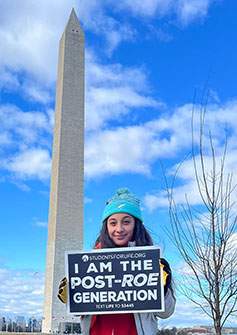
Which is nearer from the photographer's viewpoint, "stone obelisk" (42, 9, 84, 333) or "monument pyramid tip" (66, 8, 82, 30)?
"stone obelisk" (42, 9, 84, 333)

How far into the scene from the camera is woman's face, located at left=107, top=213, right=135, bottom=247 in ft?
10.9

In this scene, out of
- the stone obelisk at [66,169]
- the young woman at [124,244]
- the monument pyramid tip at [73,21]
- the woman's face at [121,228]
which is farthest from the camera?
the monument pyramid tip at [73,21]

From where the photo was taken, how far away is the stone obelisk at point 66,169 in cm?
2273

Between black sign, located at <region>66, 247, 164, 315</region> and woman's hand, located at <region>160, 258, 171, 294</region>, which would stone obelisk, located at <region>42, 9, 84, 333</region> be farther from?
woman's hand, located at <region>160, 258, 171, 294</region>

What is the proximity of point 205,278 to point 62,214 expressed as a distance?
18.0m

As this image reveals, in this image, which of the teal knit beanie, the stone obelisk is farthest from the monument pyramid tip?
the teal knit beanie

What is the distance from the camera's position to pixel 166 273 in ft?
10.5

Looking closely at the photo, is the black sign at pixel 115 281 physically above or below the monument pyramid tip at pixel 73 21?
Result: below

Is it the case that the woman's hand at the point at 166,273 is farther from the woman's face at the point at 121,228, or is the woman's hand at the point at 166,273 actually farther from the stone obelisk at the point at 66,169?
the stone obelisk at the point at 66,169

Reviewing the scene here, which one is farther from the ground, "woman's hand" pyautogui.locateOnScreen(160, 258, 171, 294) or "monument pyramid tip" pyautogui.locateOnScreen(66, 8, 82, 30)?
"monument pyramid tip" pyautogui.locateOnScreen(66, 8, 82, 30)

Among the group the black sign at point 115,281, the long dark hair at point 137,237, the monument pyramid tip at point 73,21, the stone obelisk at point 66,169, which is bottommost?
the black sign at point 115,281

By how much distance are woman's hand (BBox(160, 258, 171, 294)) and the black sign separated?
0.03m

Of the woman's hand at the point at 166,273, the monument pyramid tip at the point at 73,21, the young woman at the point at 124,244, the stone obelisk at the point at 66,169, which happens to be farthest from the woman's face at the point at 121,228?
the monument pyramid tip at the point at 73,21

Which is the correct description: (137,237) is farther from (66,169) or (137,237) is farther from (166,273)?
(66,169)
